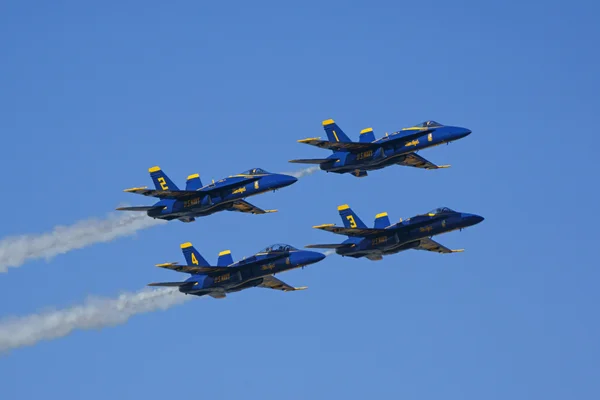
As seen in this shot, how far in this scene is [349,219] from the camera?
145375mm

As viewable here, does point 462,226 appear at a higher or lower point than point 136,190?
lower

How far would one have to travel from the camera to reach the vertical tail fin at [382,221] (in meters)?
143

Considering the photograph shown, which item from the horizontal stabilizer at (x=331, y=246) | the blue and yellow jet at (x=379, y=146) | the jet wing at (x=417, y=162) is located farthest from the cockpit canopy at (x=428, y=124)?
the horizontal stabilizer at (x=331, y=246)

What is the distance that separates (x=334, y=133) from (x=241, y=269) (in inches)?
635

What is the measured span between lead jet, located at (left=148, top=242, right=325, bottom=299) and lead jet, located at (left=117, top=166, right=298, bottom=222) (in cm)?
501

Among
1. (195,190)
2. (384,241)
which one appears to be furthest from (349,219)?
(195,190)

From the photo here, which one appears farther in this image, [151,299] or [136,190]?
[151,299]

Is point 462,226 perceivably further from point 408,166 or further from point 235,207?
point 235,207

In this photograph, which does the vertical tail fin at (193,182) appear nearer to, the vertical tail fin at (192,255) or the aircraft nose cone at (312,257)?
the vertical tail fin at (192,255)

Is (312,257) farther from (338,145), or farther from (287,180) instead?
(338,145)

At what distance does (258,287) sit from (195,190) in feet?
43.1

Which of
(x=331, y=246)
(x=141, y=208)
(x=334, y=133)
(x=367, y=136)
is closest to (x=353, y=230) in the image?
(x=331, y=246)

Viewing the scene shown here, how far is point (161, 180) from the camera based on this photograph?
142m

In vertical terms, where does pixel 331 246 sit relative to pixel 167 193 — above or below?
below
